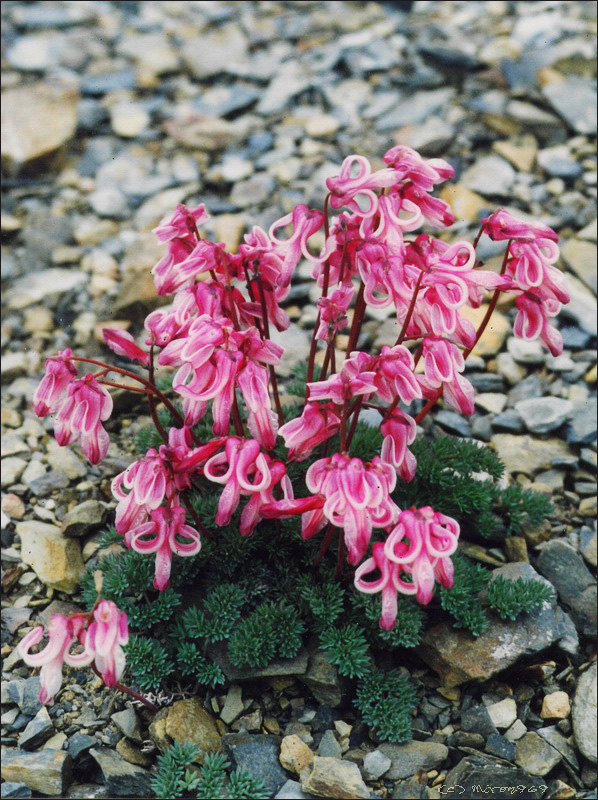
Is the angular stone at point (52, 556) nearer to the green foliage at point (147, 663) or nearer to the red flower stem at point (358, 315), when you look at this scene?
the green foliage at point (147, 663)

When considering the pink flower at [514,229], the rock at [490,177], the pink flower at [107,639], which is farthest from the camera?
the rock at [490,177]

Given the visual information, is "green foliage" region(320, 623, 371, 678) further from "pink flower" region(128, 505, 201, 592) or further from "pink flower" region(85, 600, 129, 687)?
"pink flower" region(85, 600, 129, 687)

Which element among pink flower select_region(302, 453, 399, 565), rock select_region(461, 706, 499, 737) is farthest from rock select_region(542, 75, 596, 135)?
pink flower select_region(302, 453, 399, 565)

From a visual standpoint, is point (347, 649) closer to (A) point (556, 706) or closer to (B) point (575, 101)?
(A) point (556, 706)

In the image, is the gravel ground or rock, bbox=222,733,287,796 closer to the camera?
rock, bbox=222,733,287,796

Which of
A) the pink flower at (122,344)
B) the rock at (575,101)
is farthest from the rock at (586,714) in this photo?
the rock at (575,101)

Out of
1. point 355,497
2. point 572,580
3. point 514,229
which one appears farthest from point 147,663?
point 514,229
